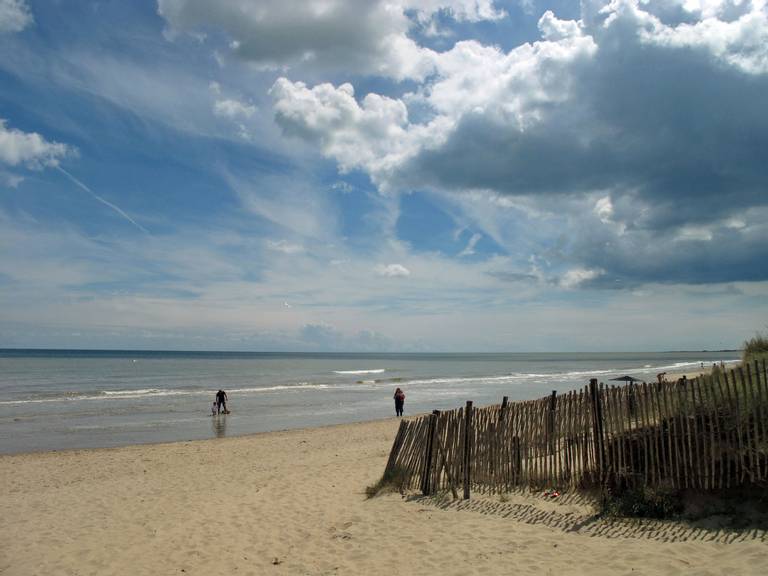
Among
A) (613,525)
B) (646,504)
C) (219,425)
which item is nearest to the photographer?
(613,525)

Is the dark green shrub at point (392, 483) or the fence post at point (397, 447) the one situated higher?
the fence post at point (397, 447)

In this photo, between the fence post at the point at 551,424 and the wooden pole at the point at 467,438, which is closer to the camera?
the fence post at the point at 551,424

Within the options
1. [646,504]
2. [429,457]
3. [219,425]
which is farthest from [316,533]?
[219,425]

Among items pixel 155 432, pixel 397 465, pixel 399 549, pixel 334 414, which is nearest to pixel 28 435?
pixel 155 432

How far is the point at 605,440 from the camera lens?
8398 millimetres

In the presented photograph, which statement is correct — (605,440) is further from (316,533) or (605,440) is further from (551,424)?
(316,533)

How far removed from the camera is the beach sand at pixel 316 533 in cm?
670

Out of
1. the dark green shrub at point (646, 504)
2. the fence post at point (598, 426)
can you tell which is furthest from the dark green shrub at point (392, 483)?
the dark green shrub at point (646, 504)

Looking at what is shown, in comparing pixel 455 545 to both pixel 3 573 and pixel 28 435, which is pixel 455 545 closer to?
pixel 3 573

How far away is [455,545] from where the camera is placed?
7.54 m

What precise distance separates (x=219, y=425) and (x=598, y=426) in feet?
68.3

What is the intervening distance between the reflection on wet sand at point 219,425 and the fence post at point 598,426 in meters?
17.3

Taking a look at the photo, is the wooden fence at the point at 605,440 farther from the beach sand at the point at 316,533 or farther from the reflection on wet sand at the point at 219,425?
the reflection on wet sand at the point at 219,425

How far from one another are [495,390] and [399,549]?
128ft
